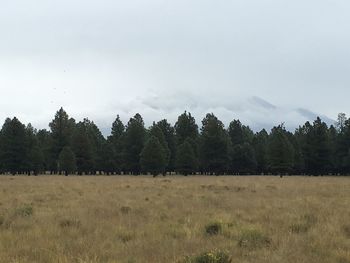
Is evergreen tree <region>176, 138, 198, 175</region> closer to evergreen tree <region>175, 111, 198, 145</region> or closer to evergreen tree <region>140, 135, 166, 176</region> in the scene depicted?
evergreen tree <region>140, 135, 166, 176</region>

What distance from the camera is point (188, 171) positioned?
7931 cm

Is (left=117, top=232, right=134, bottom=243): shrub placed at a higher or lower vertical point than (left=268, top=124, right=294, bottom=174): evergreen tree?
lower

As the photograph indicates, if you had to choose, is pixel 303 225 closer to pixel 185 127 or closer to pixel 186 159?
pixel 186 159

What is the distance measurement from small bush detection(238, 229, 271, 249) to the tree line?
59.7 meters

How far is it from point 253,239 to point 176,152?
7477cm

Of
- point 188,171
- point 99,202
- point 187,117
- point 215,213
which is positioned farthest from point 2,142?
point 215,213

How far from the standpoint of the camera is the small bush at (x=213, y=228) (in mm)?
12117

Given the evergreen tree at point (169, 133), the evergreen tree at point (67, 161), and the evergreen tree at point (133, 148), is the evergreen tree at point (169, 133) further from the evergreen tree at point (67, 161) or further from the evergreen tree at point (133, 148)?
the evergreen tree at point (67, 161)

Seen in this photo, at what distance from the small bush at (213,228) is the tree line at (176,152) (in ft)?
192

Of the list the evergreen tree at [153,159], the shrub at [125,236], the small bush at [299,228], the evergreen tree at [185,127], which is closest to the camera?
the shrub at [125,236]

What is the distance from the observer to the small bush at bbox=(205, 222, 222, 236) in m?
12.1

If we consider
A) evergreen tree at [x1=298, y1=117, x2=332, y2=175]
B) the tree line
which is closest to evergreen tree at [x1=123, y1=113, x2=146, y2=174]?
the tree line

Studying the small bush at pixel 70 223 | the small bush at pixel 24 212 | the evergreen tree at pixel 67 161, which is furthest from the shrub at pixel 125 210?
the evergreen tree at pixel 67 161

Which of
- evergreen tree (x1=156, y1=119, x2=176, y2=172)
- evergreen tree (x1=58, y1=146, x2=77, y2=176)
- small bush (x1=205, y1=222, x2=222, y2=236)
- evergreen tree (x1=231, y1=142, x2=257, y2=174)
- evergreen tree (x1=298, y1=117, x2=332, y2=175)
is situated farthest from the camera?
evergreen tree (x1=156, y1=119, x2=176, y2=172)
